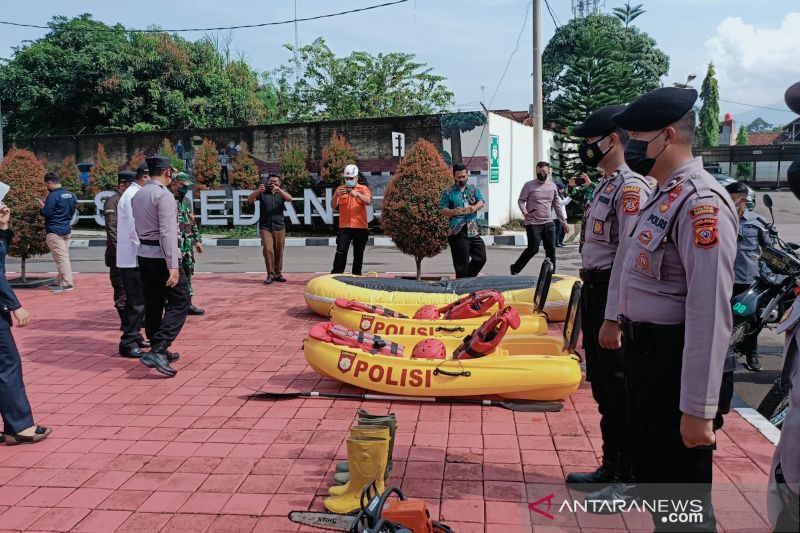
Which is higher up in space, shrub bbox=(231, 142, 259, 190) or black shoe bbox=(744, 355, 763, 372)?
shrub bbox=(231, 142, 259, 190)

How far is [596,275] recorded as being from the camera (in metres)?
3.77

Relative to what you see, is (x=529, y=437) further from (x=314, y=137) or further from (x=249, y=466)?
(x=314, y=137)

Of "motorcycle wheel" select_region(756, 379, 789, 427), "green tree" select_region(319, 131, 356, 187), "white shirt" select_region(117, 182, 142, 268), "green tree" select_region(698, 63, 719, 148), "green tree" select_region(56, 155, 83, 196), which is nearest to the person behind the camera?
"motorcycle wheel" select_region(756, 379, 789, 427)

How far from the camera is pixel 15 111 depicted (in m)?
28.6

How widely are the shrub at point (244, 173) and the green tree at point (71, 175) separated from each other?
586 cm

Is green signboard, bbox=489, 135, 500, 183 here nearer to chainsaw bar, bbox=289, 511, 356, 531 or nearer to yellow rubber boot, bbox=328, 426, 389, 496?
yellow rubber boot, bbox=328, 426, 389, 496

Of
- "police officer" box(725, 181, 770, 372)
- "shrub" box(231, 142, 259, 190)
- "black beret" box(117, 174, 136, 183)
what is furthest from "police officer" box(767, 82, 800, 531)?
"shrub" box(231, 142, 259, 190)

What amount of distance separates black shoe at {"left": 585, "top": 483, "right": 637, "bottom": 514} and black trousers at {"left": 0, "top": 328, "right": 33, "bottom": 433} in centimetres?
370

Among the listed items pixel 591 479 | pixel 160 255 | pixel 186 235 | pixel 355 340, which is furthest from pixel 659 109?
pixel 186 235

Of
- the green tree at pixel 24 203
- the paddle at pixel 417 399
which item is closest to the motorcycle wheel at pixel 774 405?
the paddle at pixel 417 399

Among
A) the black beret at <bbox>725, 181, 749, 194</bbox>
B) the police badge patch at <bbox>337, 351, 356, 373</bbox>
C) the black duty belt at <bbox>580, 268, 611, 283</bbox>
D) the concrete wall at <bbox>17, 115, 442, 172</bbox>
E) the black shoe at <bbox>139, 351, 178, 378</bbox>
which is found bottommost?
the black shoe at <bbox>139, 351, 178, 378</bbox>

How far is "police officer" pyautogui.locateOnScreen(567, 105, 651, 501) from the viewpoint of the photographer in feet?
11.6

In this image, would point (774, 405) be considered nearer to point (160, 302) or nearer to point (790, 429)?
point (790, 429)

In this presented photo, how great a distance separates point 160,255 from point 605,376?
419 centimetres
